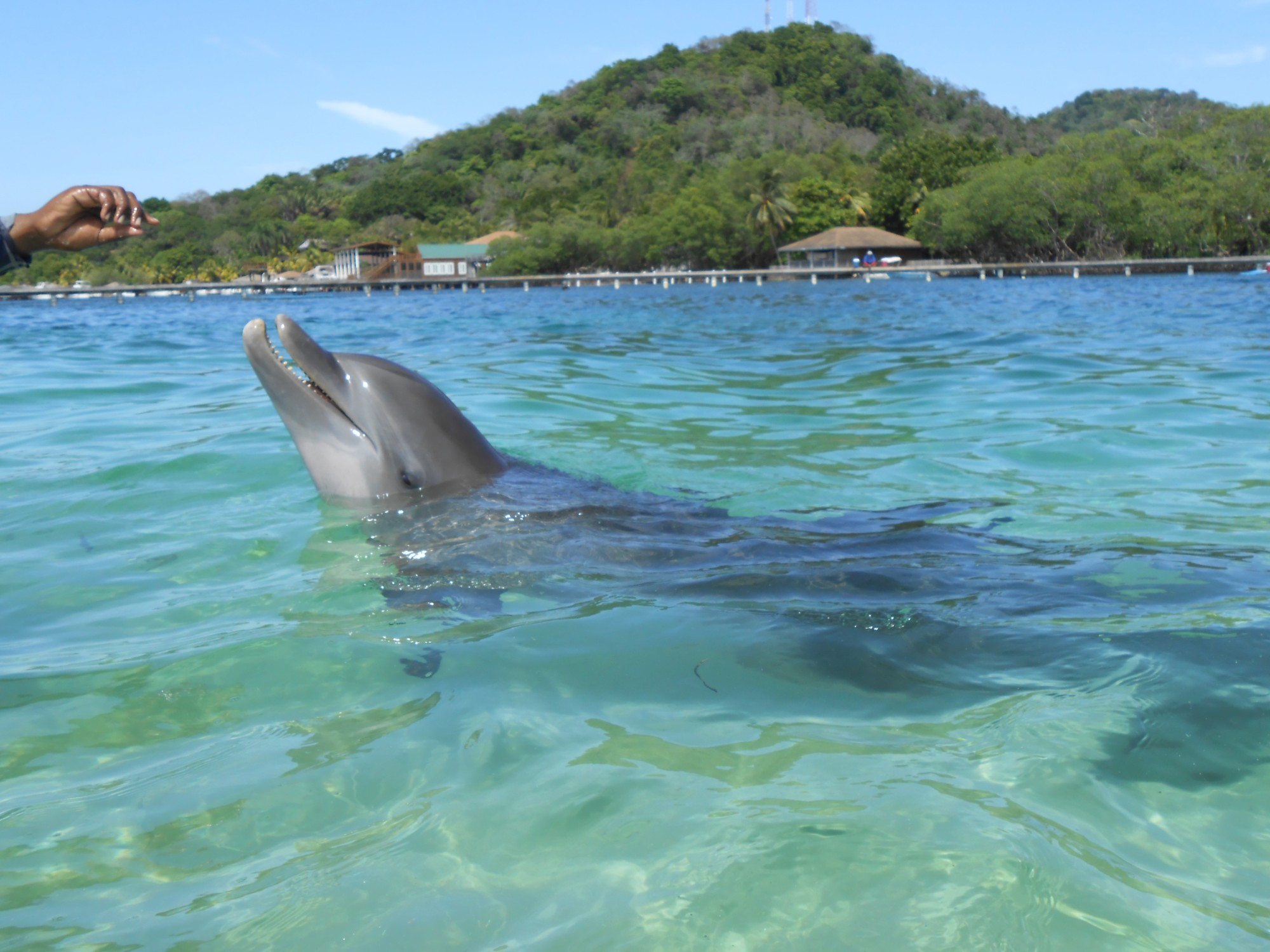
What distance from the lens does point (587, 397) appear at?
987 cm

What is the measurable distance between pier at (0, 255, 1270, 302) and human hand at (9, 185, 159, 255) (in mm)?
48526

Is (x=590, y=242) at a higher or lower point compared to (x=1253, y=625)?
higher

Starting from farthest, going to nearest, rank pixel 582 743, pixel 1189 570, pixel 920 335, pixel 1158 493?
pixel 920 335
pixel 1158 493
pixel 1189 570
pixel 582 743

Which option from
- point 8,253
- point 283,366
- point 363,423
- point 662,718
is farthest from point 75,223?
point 662,718

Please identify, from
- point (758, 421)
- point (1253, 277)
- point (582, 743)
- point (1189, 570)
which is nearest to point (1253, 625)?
point (1189, 570)

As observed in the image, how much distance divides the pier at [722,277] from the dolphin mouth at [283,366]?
47413mm

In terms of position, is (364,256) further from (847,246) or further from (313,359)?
(313,359)

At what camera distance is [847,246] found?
66.1m

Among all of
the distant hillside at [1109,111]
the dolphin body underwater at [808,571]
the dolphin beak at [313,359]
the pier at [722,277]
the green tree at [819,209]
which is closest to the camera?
the dolphin body underwater at [808,571]

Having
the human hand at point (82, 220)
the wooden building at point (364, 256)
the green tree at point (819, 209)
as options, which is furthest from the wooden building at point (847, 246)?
the human hand at point (82, 220)

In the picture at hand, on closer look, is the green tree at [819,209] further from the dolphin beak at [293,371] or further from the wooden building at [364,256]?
the dolphin beak at [293,371]

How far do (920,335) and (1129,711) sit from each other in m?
14.3

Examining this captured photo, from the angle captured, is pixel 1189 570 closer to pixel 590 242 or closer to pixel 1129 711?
pixel 1129 711

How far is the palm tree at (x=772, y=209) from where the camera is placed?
247 ft
